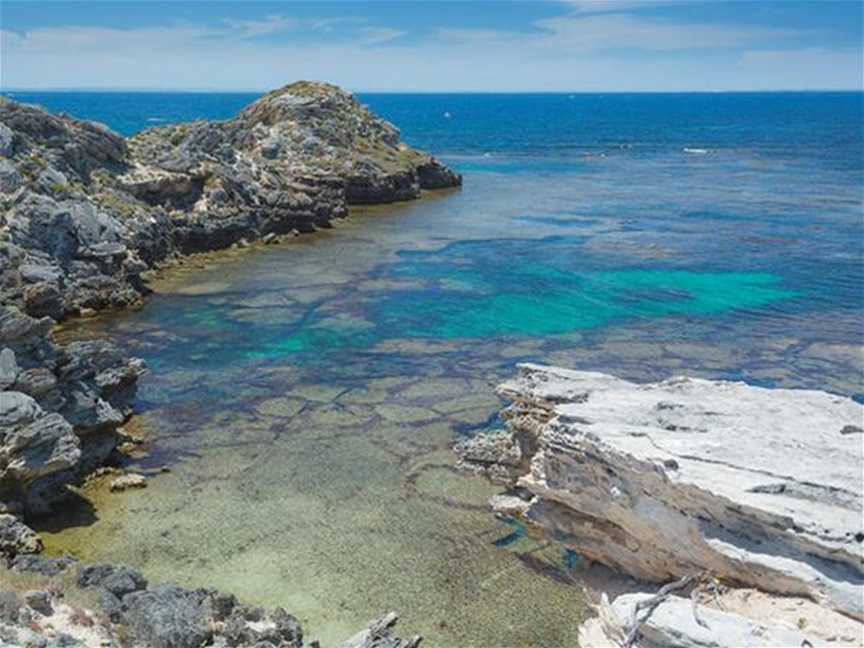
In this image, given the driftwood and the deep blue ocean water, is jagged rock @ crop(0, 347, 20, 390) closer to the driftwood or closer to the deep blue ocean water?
the deep blue ocean water

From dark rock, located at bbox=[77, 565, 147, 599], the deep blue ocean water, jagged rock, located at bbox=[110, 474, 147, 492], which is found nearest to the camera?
dark rock, located at bbox=[77, 565, 147, 599]

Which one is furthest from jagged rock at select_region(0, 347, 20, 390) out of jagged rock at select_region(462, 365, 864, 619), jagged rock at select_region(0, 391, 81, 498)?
jagged rock at select_region(462, 365, 864, 619)

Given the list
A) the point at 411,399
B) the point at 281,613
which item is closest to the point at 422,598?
the point at 281,613

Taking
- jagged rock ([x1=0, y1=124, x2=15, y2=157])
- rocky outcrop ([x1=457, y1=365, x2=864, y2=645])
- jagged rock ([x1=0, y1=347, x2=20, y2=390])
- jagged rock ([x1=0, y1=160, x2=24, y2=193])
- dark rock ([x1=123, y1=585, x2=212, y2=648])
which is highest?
jagged rock ([x1=0, y1=124, x2=15, y2=157])

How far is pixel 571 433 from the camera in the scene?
1698cm

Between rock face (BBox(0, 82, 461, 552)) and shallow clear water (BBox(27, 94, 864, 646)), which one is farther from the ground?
rock face (BBox(0, 82, 461, 552))

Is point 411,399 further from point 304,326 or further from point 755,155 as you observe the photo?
point 755,155

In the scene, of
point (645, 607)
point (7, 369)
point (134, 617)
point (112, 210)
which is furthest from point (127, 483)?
point (112, 210)

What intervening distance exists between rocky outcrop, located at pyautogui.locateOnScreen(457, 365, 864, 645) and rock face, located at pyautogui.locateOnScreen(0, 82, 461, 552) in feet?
47.8

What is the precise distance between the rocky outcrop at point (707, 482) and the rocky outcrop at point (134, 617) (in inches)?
199

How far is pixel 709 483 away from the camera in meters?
14.2

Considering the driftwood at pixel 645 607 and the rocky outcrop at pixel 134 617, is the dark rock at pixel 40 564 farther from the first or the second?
the driftwood at pixel 645 607

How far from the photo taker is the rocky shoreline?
18.8m

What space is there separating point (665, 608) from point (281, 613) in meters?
9.48
